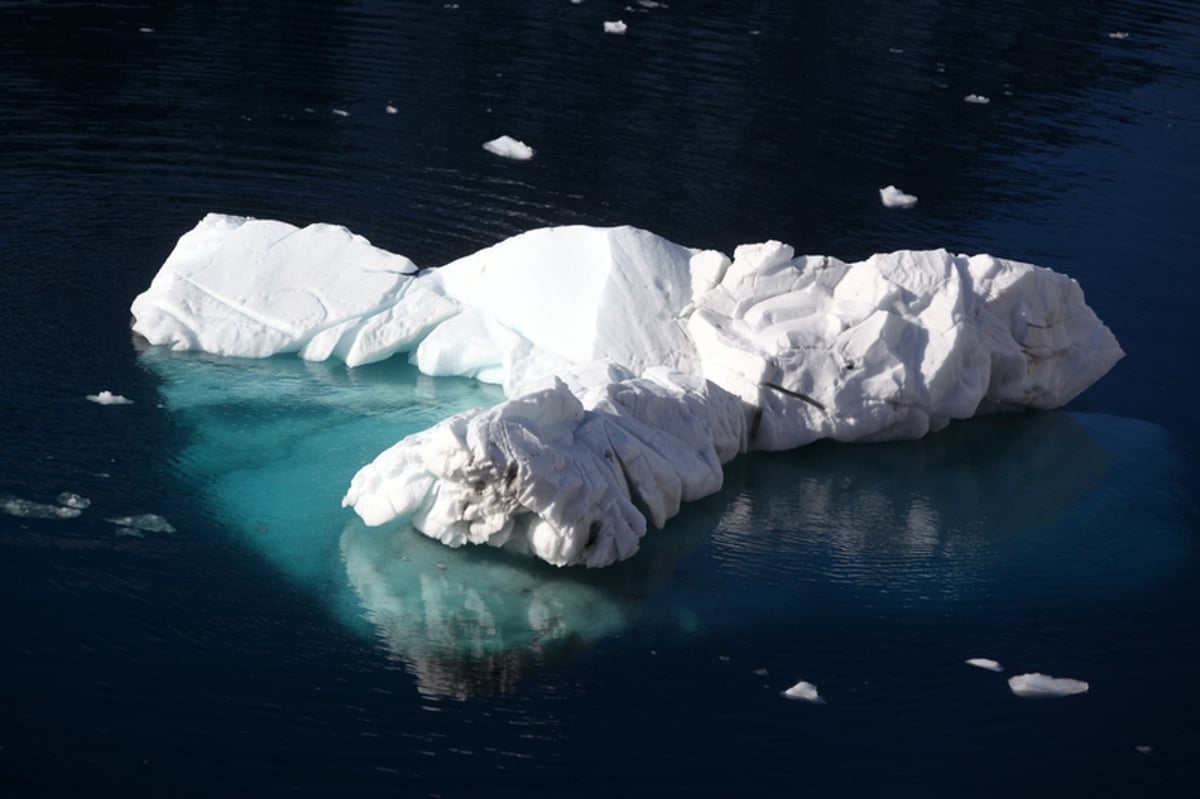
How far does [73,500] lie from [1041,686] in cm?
443

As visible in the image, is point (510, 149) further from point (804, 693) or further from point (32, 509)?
point (804, 693)

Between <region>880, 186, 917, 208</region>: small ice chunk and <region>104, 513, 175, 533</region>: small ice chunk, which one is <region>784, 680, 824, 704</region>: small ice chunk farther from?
<region>880, 186, 917, 208</region>: small ice chunk

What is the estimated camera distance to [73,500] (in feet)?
23.6

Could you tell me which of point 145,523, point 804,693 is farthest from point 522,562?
point 145,523

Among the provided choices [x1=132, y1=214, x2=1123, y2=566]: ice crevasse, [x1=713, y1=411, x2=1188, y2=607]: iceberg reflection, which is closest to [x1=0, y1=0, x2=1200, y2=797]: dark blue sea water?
[x1=713, y1=411, x2=1188, y2=607]: iceberg reflection

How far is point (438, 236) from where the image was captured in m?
10.7

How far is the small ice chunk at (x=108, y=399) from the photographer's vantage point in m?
8.20

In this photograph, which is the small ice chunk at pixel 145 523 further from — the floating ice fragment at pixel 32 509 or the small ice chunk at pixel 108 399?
the small ice chunk at pixel 108 399

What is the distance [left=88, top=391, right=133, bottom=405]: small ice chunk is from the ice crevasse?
0.75 metres

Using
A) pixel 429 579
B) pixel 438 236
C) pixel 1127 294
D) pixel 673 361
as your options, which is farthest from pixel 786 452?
pixel 1127 294

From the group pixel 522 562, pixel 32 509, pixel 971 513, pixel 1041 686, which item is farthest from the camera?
pixel 971 513

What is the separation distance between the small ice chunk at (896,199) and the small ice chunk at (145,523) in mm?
6990

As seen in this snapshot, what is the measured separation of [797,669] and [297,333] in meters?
3.83

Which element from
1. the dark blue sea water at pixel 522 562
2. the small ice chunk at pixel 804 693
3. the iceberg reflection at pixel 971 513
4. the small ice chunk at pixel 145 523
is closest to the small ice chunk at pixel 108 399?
the dark blue sea water at pixel 522 562
